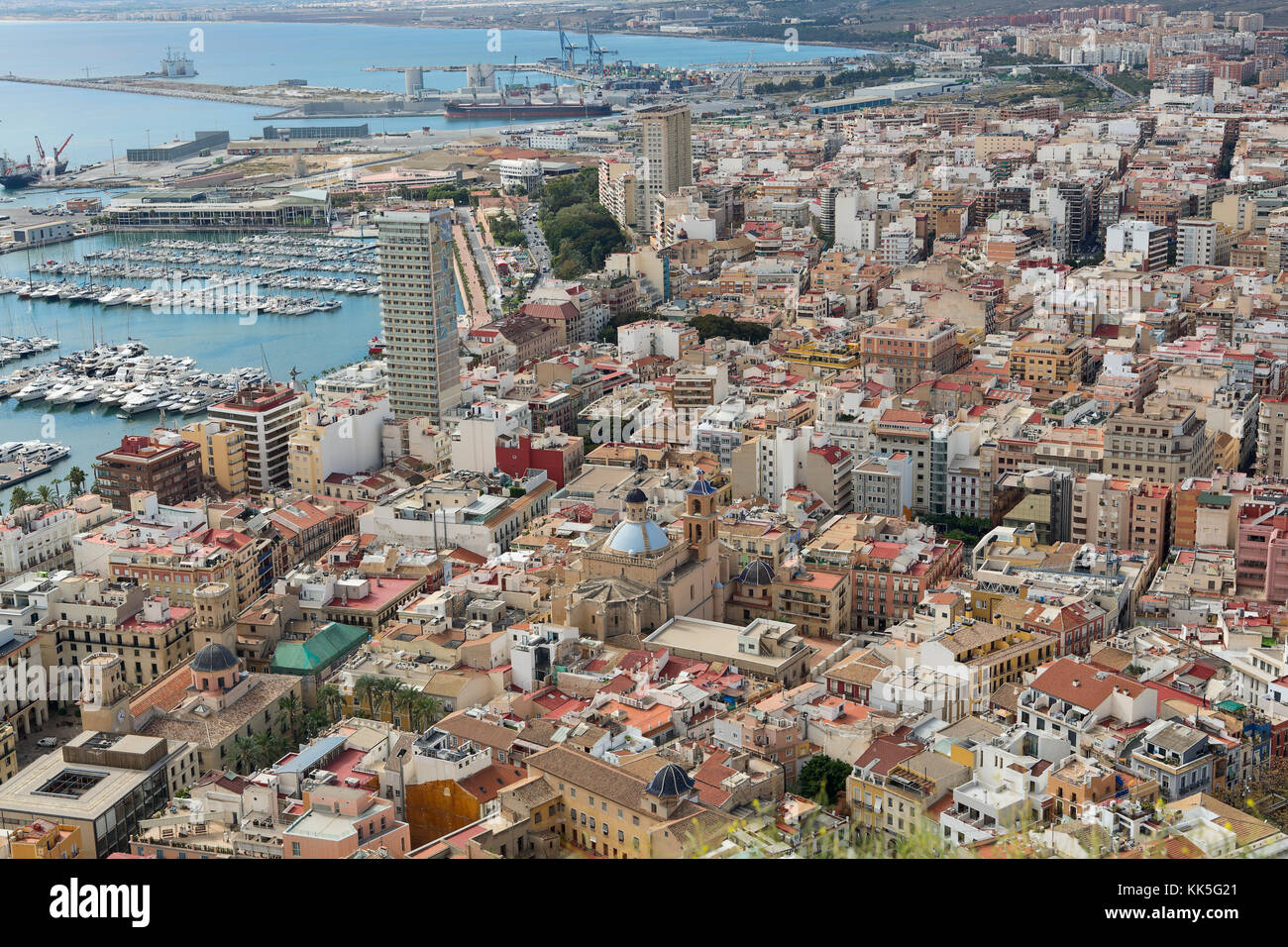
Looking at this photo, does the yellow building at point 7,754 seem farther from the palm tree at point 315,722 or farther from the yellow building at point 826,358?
the yellow building at point 826,358

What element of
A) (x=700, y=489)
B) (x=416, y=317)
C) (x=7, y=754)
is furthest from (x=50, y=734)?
(x=416, y=317)

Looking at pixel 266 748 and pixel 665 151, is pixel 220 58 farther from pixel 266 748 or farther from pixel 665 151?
pixel 266 748

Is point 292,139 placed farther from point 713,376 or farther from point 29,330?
point 713,376

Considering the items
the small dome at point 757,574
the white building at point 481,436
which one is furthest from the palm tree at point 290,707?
the white building at point 481,436

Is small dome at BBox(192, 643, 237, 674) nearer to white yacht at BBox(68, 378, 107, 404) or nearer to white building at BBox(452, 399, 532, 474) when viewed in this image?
white building at BBox(452, 399, 532, 474)

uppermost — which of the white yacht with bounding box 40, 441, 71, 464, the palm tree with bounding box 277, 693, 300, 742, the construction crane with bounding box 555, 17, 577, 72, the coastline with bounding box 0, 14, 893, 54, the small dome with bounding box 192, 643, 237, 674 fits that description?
the coastline with bounding box 0, 14, 893, 54

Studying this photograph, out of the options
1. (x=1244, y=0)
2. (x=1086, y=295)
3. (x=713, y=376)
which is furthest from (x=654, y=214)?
(x=1244, y=0)

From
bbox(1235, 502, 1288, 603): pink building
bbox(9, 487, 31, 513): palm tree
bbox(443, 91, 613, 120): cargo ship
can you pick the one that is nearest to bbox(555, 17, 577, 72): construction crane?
bbox(443, 91, 613, 120): cargo ship
